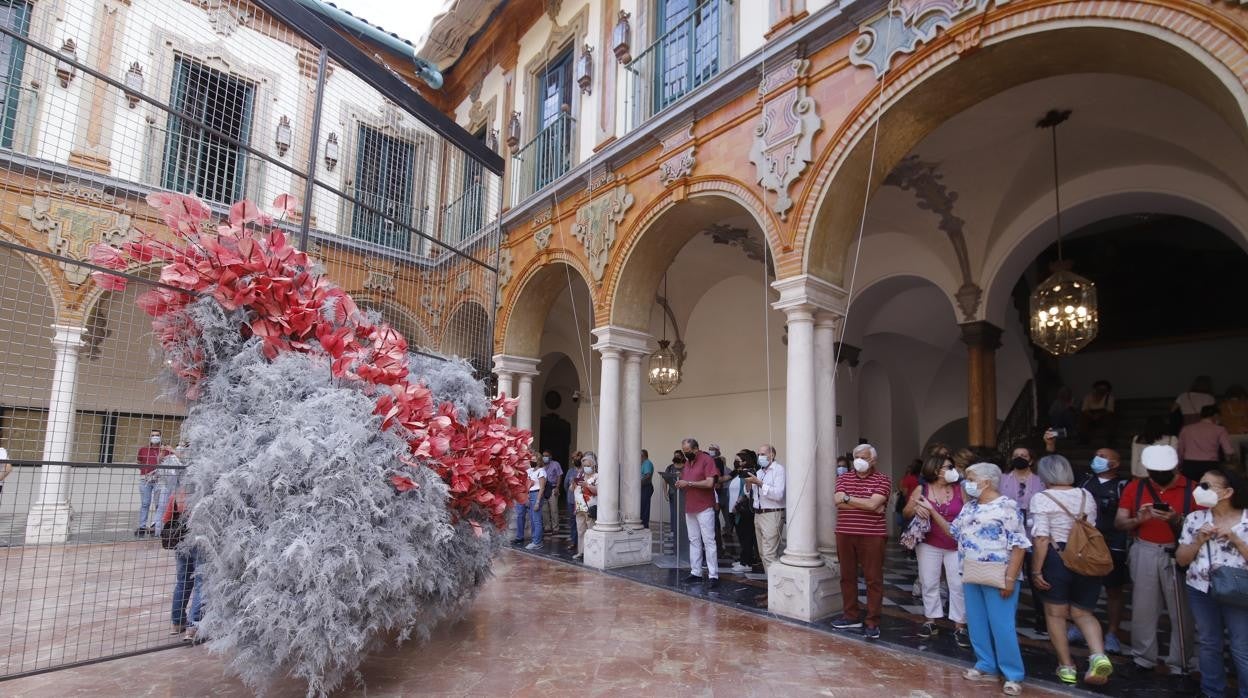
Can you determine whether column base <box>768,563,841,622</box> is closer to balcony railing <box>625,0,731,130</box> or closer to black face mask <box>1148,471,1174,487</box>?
black face mask <box>1148,471,1174,487</box>

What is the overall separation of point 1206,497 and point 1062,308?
144 inches

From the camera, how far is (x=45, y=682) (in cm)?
372

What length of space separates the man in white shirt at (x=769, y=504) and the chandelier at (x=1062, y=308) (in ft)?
10.7

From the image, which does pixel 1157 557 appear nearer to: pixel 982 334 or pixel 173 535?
pixel 982 334

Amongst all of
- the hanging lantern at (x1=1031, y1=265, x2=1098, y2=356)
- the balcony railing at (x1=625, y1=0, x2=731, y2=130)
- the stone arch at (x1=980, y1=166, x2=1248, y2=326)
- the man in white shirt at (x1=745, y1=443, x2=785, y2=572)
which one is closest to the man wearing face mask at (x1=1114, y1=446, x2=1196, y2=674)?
the hanging lantern at (x1=1031, y1=265, x2=1098, y2=356)

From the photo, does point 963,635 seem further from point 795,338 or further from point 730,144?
point 730,144

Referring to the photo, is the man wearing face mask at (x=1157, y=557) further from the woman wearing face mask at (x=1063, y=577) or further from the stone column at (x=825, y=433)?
the stone column at (x=825, y=433)

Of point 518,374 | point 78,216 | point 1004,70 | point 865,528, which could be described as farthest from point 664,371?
point 78,216

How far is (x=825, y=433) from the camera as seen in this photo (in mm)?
6172

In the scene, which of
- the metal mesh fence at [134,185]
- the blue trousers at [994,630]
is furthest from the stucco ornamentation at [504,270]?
the blue trousers at [994,630]

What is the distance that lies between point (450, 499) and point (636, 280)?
16.7 feet

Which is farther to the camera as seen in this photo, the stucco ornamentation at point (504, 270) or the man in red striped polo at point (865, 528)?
the stucco ornamentation at point (504, 270)

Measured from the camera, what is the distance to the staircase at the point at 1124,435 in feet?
32.8

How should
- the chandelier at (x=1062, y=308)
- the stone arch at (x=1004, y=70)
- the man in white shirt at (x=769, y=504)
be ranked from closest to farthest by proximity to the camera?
the stone arch at (x=1004, y=70) → the man in white shirt at (x=769, y=504) → the chandelier at (x=1062, y=308)
